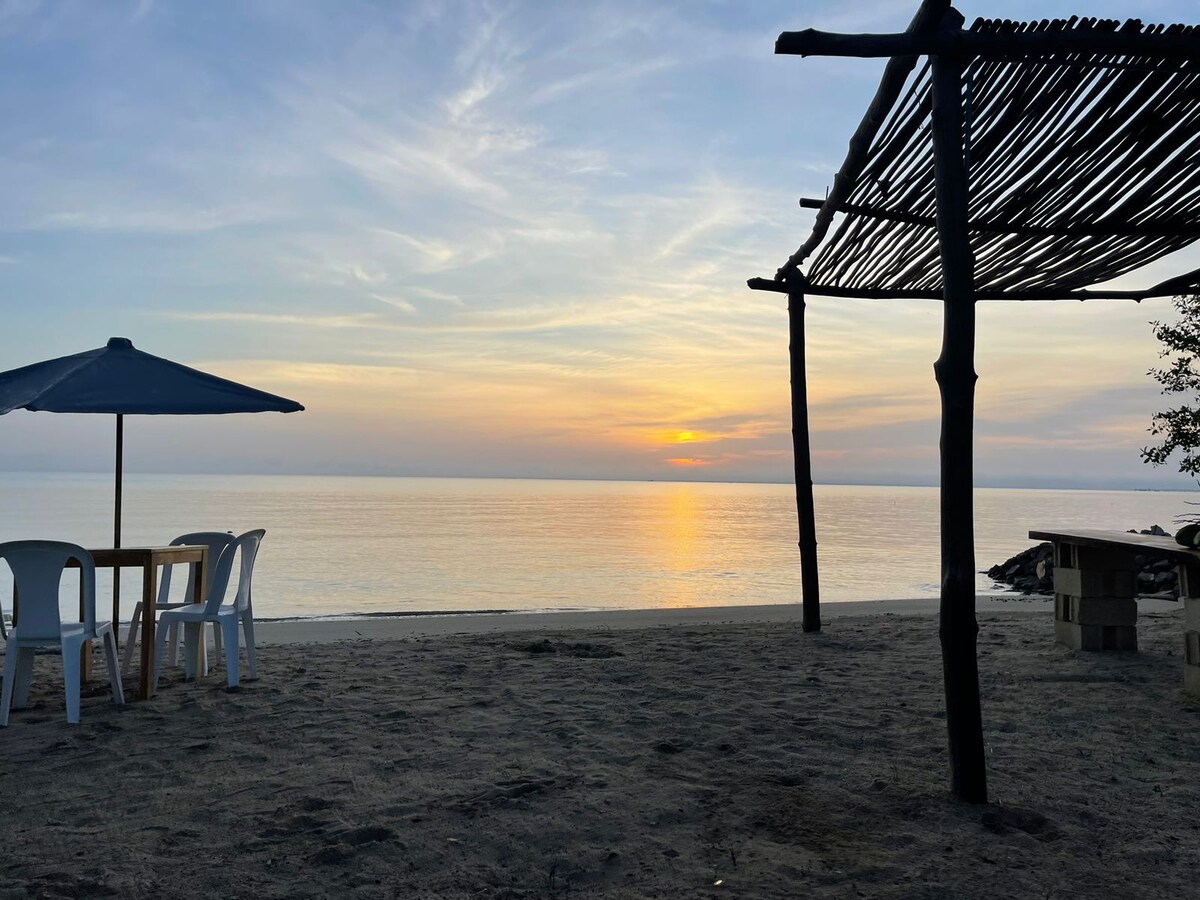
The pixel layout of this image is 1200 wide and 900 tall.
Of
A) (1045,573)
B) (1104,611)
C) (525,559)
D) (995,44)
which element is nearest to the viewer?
(995,44)

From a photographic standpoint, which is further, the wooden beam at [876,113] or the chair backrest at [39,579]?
the chair backrest at [39,579]

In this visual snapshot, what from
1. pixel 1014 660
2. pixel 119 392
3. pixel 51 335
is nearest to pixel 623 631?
pixel 1014 660

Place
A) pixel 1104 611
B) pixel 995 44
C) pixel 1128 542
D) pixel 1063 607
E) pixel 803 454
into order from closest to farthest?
1. pixel 995 44
2. pixel 1128 542
3. pixel 1104 611
4. pixel 1063 607
5. pixel 803 454

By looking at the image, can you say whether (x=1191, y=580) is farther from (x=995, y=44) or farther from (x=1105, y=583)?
(x=995, y=44)

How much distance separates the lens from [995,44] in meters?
3.19

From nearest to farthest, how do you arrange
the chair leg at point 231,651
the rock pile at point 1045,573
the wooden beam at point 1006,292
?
the chair leg at point 231,651 < the wooden beam at point 1006,292 < the rock pile at point 1045,573

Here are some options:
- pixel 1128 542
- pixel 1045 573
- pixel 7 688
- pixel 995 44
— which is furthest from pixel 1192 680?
pixel 1045 573

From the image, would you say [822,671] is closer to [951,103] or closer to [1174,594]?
[951,103]

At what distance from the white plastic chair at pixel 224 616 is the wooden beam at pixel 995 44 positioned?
4.07 m

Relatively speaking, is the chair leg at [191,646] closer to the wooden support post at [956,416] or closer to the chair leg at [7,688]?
the chair leg at [7,688]

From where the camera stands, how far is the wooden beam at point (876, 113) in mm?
3244

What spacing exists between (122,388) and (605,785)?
424cm

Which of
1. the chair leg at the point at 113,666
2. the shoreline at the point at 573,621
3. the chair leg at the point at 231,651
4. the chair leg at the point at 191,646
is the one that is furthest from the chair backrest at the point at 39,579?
the shoreline at the point at 573,621

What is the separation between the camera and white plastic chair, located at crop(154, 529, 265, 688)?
5160 millimetres
